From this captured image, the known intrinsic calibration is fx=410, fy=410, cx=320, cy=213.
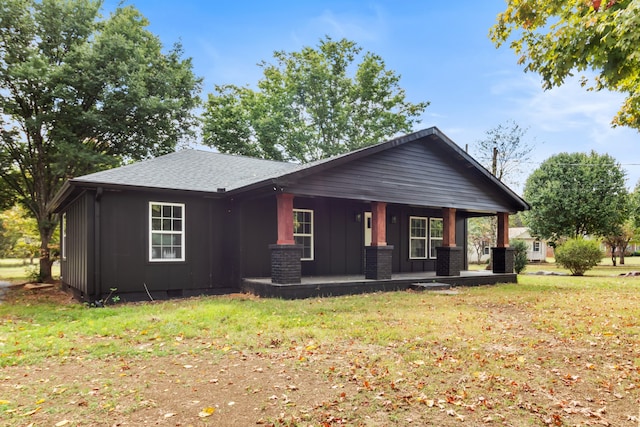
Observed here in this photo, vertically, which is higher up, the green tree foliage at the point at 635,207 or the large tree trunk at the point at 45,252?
the green tree foliage at the point at 635,207

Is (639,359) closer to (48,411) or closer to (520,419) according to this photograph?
(520,419)

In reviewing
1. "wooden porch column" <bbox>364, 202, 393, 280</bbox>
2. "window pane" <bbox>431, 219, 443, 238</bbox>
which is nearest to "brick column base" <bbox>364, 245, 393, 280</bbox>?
"wooden porch column" <bbox>364, 202, 393, 280</bbox>

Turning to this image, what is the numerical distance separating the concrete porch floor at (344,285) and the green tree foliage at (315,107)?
17342 millimetres

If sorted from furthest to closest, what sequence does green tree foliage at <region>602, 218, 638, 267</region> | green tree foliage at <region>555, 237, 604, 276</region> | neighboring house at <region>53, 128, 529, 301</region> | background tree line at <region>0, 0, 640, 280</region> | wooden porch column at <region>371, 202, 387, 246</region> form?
green tree foliage at <region>602, 218, 638, 267</region>, green tree foliage at <region>555, 237, 604, 276</region>, wooden porch column at <region>371, 202, 387, 246</region>, neighboring house at <region>53, 128, 529, 301</region>, background tree line at <region>0, 0, 640, 280</region>

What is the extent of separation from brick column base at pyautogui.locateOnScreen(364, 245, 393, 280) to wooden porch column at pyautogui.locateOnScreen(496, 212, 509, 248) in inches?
216

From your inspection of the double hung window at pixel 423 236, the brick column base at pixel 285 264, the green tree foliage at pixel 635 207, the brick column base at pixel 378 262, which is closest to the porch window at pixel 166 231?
the brick column base at pixel 285 264

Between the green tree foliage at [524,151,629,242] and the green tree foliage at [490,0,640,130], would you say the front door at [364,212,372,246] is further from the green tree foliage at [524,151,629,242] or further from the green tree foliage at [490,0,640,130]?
the green tree foliage at [524,151,629,242]

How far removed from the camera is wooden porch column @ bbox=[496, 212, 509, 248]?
571 inches

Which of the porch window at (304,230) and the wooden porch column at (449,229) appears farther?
the wooden porch column at (449,229)

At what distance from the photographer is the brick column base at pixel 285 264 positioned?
9539mm

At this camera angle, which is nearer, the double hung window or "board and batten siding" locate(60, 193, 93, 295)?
"board and batten siding" locate(60, 193, 93, 295)

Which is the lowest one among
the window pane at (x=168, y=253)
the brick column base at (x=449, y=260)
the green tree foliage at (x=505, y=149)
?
the brick column base at (x=449, y=260)

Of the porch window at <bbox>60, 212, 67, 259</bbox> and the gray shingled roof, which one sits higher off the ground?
the gray shingled roof

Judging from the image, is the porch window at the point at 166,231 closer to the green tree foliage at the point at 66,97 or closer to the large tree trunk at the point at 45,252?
the green tree foliage at the point at 66,97
